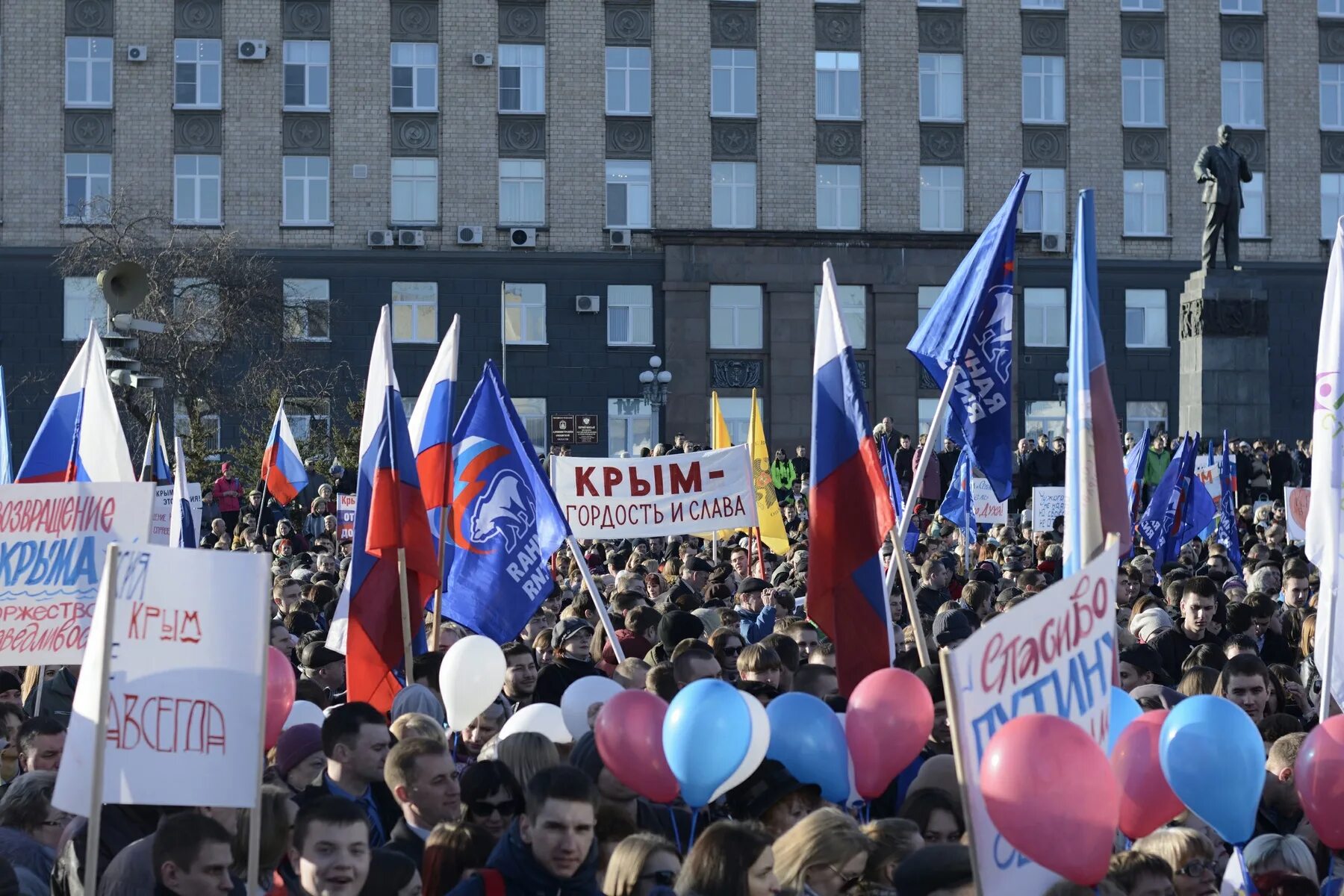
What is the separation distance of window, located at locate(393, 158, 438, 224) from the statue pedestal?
21.5m

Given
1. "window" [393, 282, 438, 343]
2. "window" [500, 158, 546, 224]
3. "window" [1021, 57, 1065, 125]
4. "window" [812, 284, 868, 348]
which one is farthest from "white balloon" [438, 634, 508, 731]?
"window" [1021, 57, 1065, 125]

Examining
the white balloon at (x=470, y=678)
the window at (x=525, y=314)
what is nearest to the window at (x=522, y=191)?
the window at (x=525, y=314)

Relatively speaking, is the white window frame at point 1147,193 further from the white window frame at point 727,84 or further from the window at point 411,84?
the window at point 411,84

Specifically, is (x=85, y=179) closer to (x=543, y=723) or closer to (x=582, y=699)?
(x=582, y=699)

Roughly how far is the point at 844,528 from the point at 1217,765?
3476mm

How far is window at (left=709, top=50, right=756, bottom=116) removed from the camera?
4475cm

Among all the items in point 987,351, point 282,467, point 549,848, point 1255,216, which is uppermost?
point 1255,216

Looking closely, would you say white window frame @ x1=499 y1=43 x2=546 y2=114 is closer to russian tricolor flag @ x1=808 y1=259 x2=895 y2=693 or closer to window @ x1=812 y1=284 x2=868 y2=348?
window @ x1=812 y1=284 x2=868 y2=348

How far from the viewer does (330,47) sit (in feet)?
144

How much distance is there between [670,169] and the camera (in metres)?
44.5

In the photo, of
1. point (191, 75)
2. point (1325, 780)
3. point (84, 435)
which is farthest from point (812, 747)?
point (191, 75)

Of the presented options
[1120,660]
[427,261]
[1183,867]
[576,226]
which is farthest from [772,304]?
[1183,867]

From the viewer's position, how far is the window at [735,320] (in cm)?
4438

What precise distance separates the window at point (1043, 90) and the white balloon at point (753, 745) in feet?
132
